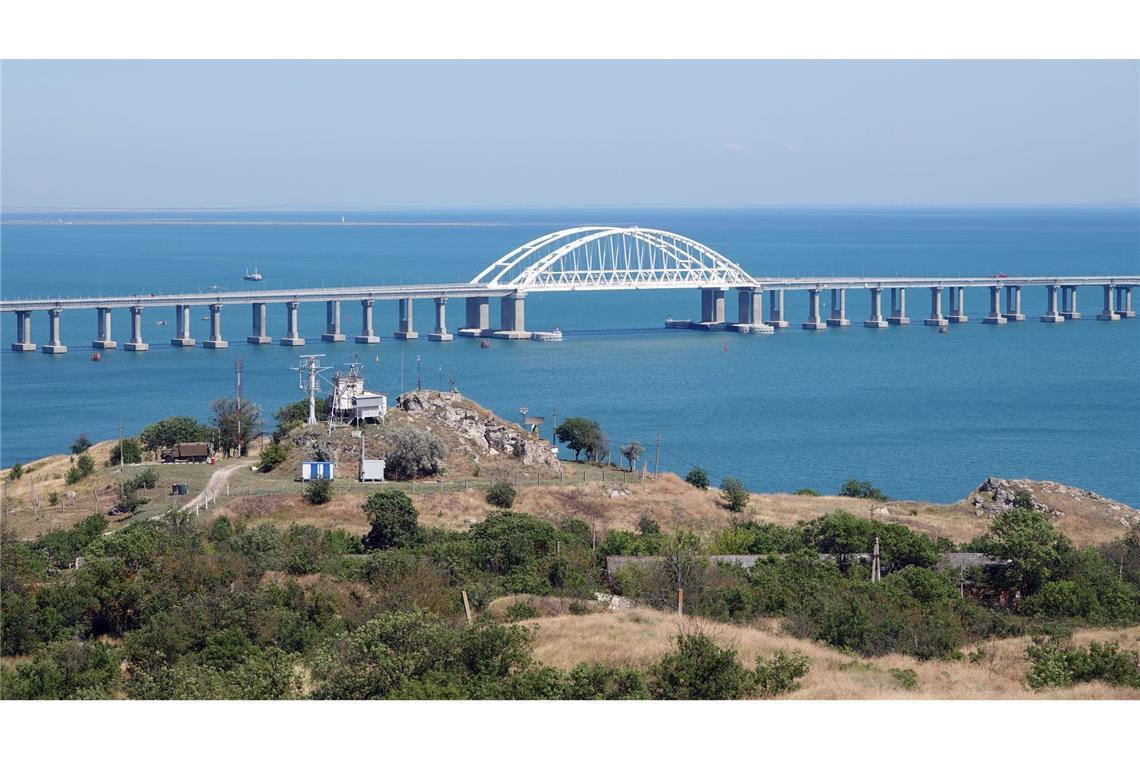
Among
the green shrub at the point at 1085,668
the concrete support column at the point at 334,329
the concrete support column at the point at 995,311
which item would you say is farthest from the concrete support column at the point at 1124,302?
the green shrub at the point at 1085,668

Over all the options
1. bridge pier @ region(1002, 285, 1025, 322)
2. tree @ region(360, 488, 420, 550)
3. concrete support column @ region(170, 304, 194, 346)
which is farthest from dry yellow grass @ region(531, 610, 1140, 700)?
bridge pier @ region(1002, 285, 1025, 322)

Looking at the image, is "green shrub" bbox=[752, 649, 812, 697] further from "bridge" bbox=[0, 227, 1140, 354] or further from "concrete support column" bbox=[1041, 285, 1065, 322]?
"concrete support column" bbox=[1041, 285, 1065, 322]

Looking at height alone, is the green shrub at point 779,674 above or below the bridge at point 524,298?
below

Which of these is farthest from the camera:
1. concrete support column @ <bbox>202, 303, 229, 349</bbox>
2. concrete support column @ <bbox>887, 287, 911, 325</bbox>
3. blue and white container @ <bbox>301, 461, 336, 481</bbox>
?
concrete support column @ <bbox>887, 287, 911, 325</bbox>

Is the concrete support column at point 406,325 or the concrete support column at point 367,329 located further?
the concrete support column at point 406,325

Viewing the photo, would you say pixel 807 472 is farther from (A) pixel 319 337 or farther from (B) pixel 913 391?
(A) pixel 319 337

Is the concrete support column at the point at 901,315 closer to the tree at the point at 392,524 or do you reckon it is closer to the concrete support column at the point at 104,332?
the concrete support column at the point at 104,332

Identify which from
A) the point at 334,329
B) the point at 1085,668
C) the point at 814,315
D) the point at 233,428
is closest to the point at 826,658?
the point at 1085,668
